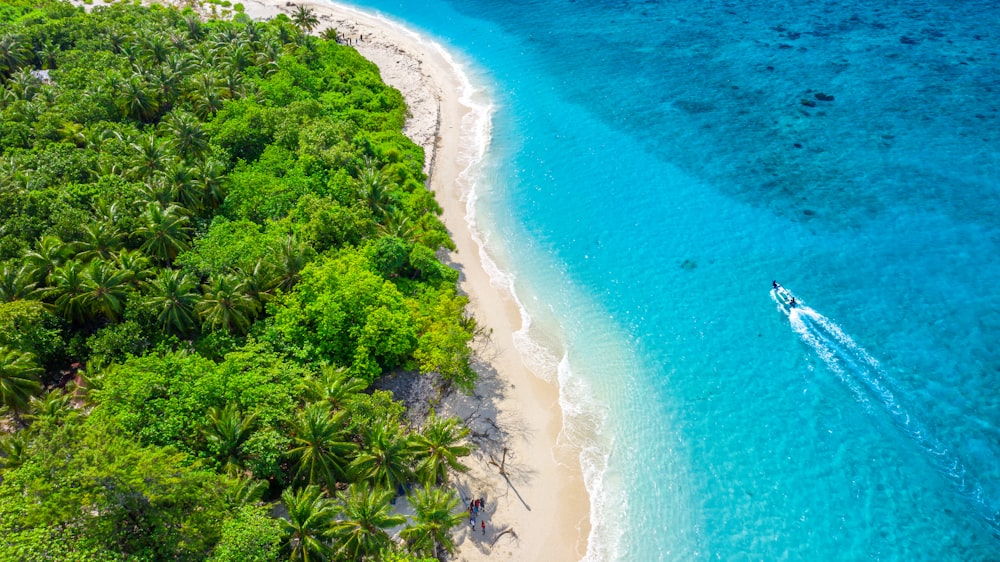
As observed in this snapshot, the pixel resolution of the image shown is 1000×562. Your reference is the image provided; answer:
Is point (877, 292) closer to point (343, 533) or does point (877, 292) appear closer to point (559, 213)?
point (559, 213)

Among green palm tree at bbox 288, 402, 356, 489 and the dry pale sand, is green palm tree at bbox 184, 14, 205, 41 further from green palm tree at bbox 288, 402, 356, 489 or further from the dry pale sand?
green palm tree at bbox 288, 402, 356, 489

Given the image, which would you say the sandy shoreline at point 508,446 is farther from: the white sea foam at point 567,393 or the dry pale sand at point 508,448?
the white sea foam at point 567,393

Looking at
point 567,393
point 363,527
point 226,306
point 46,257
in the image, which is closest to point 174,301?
point 226,306

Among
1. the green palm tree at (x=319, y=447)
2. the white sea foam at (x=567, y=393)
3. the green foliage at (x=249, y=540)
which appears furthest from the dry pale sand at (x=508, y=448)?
the green foliage at (x=249, y=540)

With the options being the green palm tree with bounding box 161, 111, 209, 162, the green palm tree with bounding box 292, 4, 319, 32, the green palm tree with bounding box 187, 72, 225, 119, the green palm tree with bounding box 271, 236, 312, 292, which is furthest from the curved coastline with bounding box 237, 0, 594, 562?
the green palm tree with bounding box 292, 4, 319, 32

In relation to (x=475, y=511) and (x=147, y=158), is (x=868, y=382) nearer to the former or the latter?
(x=475, y=511)
